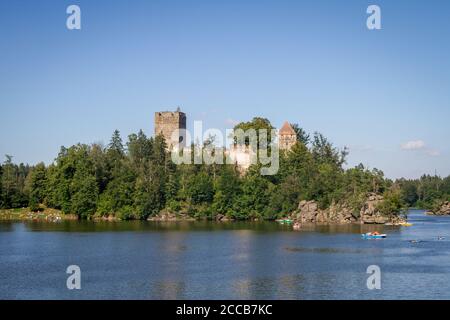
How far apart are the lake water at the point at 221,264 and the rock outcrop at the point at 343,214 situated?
14361mm

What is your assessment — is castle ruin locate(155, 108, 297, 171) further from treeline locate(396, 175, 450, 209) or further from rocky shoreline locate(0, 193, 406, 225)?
treeline locate(396, 175, 450, 209)

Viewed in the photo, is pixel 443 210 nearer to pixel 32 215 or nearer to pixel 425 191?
pixel 425 191

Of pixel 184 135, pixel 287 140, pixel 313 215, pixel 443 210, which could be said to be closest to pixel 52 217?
pixel 184 135

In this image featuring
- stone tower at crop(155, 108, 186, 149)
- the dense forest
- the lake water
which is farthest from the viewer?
stone tower at crop(155, 108, 186, 149)

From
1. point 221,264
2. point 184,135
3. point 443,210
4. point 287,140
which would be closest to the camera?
point 221,264

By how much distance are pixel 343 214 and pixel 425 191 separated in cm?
8021

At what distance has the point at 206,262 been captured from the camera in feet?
163

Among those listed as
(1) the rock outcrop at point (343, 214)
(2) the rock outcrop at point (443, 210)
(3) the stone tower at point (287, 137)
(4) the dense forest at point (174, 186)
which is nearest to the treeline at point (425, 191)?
(2) the rock outcrop at point (443, 210)

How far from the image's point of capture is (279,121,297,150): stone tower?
118250 mm

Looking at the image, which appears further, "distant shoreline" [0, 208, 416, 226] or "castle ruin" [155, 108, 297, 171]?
"castle ruin" [155, 108, 297, 171]

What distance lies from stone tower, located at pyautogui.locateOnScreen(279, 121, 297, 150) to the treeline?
4095 centimetres

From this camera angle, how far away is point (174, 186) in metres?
104

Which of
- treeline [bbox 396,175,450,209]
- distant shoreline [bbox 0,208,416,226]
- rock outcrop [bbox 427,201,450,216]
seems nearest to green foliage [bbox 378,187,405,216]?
distant shoreline [bbox 0,208,416,226]
